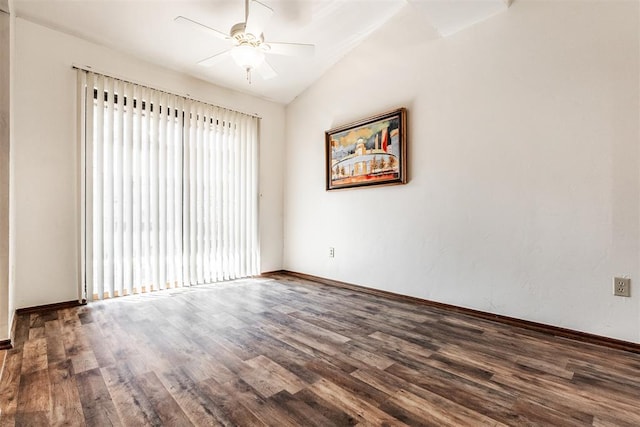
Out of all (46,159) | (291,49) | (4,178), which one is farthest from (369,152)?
(46,159)

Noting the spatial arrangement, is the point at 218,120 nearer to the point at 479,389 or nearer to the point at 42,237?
the point at 42,237

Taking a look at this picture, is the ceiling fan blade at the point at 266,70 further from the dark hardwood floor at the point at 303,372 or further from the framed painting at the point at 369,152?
the dark hardwood floor at the point at 303,372


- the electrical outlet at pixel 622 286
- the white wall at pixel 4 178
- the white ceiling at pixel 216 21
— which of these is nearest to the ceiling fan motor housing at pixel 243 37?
the white ceiling at pixel 216 21

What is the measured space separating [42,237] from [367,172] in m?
3.21

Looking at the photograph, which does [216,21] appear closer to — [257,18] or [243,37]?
[243,37]

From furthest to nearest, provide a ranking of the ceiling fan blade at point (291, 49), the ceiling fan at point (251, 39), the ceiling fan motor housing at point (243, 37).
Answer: the ceiling fan blade at point (291, 49) → the ceiling fan motor housing at point (243, 37) → the ceiling fan at point (251, 39)

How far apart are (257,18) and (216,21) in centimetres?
95

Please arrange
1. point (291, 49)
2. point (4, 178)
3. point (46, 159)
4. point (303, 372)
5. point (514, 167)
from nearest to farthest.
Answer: point (303, 372)
point (4, 178)
point (514, 167)
point (291, 49)
point (46, 159)

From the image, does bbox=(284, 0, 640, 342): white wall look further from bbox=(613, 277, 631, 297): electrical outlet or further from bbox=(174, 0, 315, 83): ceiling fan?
bbox=(174, 0, 315, 83): ceiling fan

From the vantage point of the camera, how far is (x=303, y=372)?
161cm

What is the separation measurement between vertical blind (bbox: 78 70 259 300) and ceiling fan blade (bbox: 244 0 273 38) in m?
1.75

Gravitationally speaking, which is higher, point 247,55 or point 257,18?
point 257,18

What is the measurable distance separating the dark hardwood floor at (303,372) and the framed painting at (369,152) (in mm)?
1502

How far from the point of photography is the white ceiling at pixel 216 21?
8.30ft
